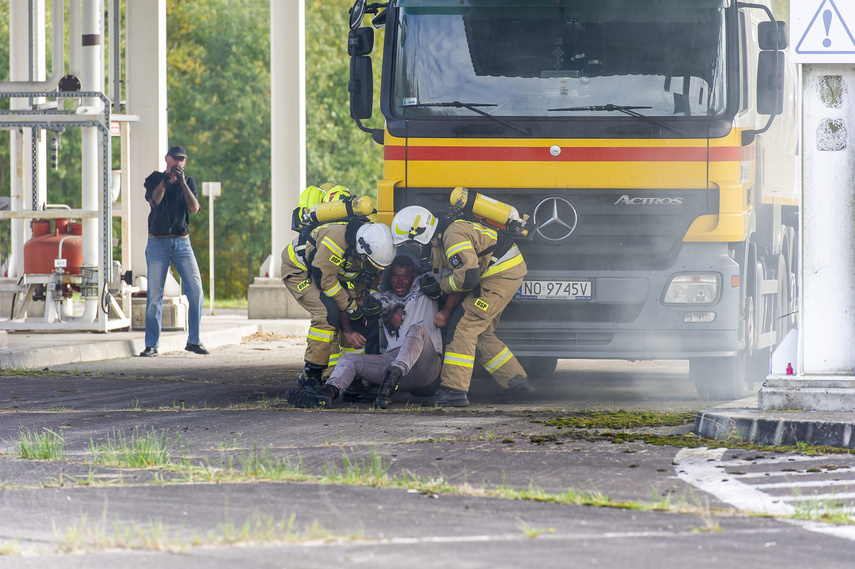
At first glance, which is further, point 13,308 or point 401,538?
point 13,308

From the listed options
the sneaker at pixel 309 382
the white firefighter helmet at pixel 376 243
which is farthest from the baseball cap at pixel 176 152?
the white firefighter helmet at pixel 376 243

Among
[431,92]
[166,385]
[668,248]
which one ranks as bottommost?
[166,385]

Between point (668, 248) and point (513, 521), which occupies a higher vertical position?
point (668, 248)

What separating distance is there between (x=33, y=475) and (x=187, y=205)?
7.18m

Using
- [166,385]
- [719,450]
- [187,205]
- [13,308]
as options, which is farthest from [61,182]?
[719,450]

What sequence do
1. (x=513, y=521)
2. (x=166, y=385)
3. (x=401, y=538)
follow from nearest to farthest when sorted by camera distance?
(x=401, y=538) → (x=513, y=521) → (x=166, y=385)

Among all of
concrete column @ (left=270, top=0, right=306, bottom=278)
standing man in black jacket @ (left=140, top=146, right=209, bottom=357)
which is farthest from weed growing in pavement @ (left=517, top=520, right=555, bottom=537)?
concrete column @ (left=270, top=0, right=306, bottom=278)

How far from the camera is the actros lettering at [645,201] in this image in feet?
28.3

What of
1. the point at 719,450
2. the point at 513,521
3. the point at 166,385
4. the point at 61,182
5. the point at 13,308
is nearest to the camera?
the point at 513,521

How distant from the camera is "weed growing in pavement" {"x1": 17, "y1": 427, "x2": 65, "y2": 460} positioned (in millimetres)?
6148

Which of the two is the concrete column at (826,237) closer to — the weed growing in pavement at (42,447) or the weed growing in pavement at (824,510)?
the weed growing in pavement at (824,510)

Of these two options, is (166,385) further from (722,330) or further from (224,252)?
(224,252)

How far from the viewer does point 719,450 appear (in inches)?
250

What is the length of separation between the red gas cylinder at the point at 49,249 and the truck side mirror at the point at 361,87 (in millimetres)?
6870
